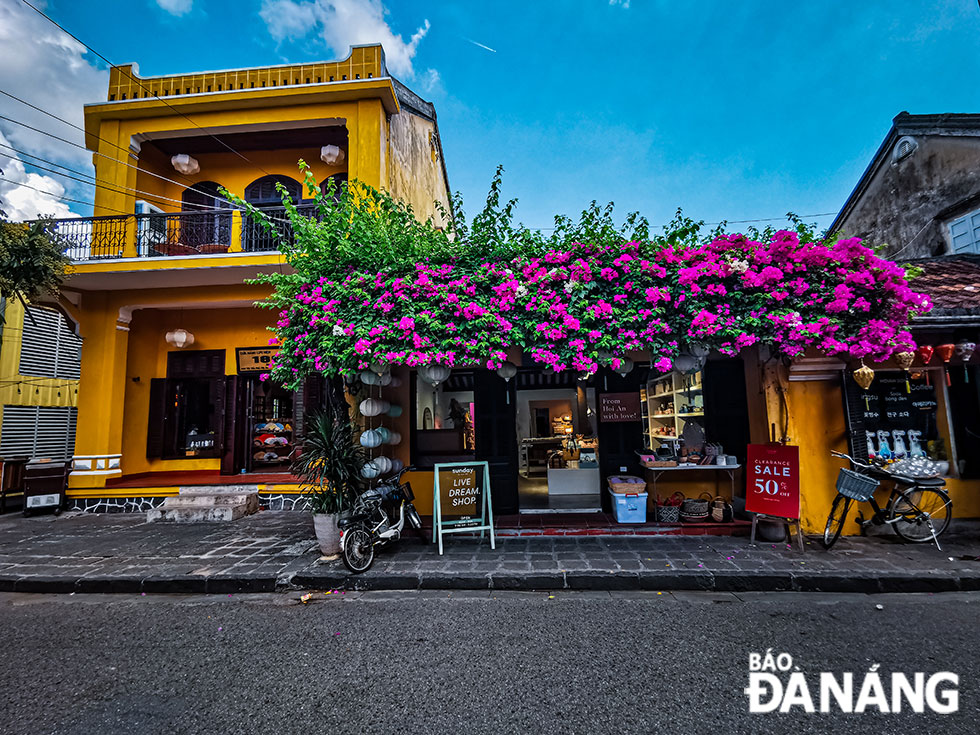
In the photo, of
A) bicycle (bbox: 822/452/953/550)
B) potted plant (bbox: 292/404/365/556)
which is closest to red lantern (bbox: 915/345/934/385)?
bicycle (bbox: 822/452/953/550)

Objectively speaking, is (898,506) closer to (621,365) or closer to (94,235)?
(621,365)

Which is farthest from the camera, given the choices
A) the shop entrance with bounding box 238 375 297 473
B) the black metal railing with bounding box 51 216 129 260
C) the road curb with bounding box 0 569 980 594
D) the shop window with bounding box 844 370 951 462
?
the shop entrance with bounding box 238 375 297 473

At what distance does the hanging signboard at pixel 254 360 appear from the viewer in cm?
1043

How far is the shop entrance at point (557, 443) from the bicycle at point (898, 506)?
135 inches

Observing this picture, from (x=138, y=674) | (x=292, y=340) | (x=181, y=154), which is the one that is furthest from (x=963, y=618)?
(x=181, y=154)

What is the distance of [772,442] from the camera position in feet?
21.4

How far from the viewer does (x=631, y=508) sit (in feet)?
23.4

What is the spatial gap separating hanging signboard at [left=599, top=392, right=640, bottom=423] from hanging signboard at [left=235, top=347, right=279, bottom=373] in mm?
7424

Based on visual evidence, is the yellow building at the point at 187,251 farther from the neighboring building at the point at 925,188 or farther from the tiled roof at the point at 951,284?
the neighboring building at the point at 925,188

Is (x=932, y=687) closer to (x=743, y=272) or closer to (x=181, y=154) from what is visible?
(x=743, y=272)

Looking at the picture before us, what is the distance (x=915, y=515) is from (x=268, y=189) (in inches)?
553

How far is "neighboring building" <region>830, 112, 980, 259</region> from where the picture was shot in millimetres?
10086

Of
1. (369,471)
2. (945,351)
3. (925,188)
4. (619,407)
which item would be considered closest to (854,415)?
(945,351)

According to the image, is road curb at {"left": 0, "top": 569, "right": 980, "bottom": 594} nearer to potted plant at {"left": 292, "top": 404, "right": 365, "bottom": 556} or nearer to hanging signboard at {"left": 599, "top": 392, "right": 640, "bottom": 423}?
potted plant at {"left": 292, "top": 404, "right": 365, "bottom": 556}
